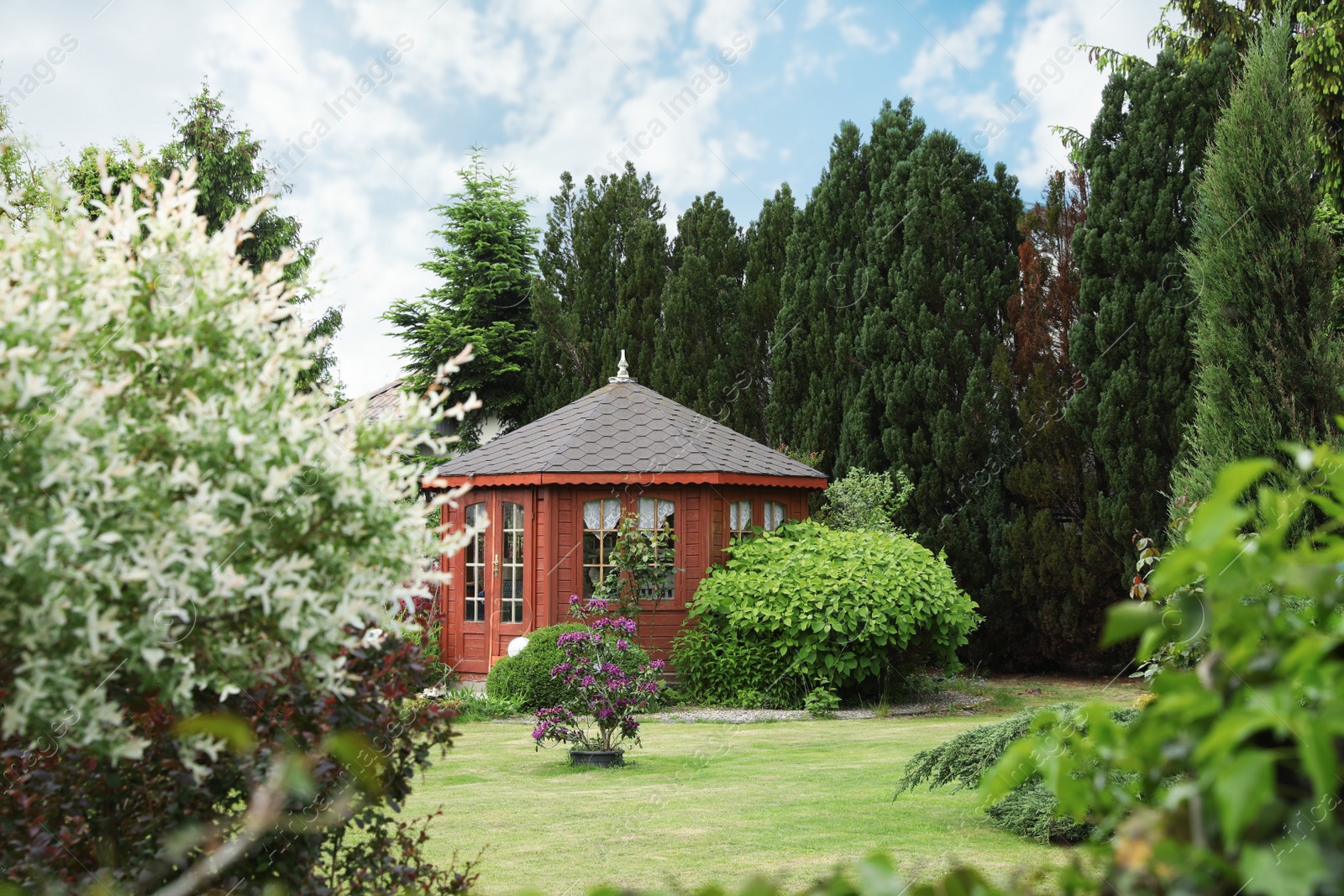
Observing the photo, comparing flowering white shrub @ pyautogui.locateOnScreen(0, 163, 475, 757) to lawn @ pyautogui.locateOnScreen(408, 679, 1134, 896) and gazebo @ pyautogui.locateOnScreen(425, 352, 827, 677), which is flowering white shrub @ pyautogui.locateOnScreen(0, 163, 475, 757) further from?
gazebo @ pyautogui.locateOnScreen(425, 352, 827, 677)

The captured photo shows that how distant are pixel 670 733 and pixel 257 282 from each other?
27.0 ft

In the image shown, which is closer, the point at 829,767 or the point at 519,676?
the point at 829,767

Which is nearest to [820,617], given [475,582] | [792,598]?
[792,598]

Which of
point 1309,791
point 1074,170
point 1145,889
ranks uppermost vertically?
point 1074,170

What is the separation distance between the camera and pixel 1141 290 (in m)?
14.9

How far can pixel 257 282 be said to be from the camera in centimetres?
278

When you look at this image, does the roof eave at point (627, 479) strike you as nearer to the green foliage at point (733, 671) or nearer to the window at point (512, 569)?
the window at point (512, 569)

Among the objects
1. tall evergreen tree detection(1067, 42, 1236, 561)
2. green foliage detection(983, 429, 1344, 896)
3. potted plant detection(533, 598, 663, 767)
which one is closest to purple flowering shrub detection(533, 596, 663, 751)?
potted plant detection(533, 598, 663, 767)

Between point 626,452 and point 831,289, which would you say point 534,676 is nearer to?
point 626,452

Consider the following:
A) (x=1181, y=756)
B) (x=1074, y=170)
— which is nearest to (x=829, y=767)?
(x=1181, y=756)

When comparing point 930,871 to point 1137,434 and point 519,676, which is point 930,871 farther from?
point 1137,434

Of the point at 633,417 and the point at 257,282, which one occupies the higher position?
the point at 633,417

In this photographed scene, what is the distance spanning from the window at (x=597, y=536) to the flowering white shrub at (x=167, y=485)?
10583 mm

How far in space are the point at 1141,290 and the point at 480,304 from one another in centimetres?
1209
